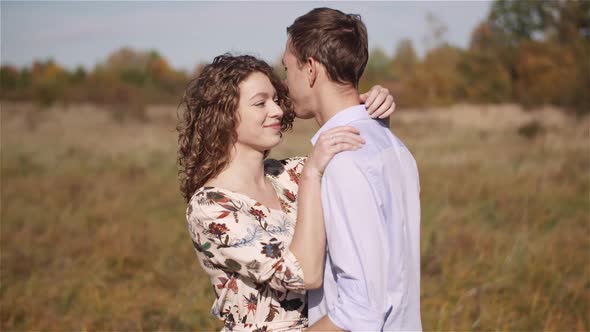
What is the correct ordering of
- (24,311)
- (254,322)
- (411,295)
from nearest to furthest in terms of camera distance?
(411,295)
(254,322)
(24,311)

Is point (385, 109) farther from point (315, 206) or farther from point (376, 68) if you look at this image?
point (376, 68)

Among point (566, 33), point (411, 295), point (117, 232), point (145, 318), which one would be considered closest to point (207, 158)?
point (411, 295)

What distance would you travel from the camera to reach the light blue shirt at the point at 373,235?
1.88 metres

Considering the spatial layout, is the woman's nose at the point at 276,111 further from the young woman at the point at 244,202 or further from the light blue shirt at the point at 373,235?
the light blue shirt at the point at 373,235

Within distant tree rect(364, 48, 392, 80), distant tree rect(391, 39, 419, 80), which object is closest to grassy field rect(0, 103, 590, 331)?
distant tree rect(364, 48, 392, 80)

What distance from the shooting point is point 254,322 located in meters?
2.42

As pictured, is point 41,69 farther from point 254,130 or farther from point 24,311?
point 254,130

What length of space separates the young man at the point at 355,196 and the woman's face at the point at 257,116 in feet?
0.84

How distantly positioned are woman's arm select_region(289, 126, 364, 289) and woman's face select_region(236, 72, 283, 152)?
1.57 feet

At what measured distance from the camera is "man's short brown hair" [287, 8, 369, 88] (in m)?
2.07

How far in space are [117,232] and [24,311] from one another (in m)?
Answer: 2.21

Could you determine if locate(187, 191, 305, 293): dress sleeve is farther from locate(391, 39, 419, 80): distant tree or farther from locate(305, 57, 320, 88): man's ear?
locate(391, 39, 419, 80): distant tree

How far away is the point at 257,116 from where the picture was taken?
2.47 meters

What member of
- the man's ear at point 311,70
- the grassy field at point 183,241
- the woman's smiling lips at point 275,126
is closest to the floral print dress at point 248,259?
the woman's smiling lips at point 275,126
